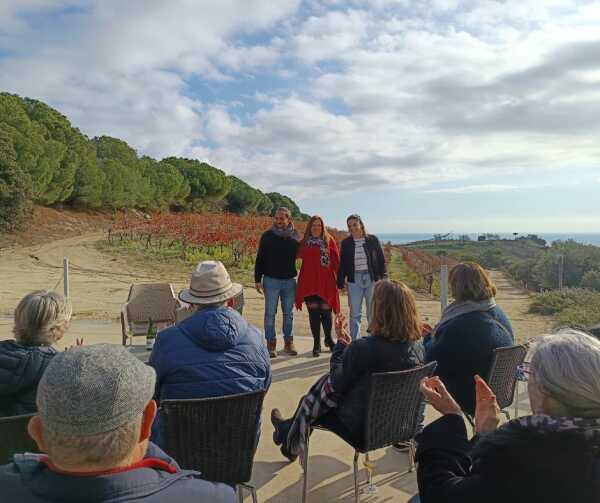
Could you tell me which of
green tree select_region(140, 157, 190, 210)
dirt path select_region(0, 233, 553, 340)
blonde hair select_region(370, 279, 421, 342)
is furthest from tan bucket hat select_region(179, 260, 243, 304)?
green tree select_region(140, 157, 190, 210)

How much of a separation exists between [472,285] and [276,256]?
2.89 m

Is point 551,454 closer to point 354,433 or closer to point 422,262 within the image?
point 354,433

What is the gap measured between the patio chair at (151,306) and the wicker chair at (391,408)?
347 cm

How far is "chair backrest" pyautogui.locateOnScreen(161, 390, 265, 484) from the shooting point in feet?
7.58

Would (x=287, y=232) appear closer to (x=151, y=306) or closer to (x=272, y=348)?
(x=272, y=348)

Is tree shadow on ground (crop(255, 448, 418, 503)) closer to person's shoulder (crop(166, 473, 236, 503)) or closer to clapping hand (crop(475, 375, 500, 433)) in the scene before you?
clapping hand (crop(475, 375, 500, 433))

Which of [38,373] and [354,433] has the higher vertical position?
[38,373]

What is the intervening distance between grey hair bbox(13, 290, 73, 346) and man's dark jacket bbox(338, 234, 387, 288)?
361 centimetres

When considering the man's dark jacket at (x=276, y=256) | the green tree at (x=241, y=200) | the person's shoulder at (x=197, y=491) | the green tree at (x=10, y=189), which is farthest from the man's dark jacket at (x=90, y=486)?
the green tree at (x=241, y=200)

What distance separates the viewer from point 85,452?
1.18 meters

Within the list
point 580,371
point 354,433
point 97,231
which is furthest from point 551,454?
point 97,231

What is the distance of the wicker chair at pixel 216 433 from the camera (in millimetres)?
2311

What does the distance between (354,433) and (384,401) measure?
28cm

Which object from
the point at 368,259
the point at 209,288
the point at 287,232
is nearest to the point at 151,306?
the point at 287,232
